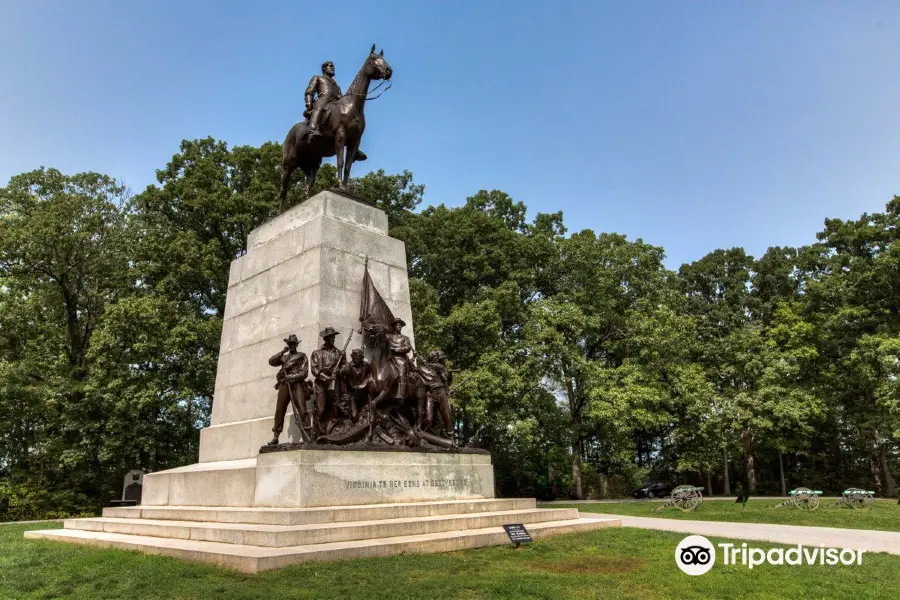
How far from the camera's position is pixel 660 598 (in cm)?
621

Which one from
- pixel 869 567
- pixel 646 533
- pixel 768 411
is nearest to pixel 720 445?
pixel 768 411

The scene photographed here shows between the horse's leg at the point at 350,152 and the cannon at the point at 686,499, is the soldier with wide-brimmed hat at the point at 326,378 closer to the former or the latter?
the horse's leg at the point at 350,152

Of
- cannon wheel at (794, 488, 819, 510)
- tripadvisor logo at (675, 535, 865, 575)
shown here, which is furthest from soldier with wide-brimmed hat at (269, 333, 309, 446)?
cannon wheel at (794, 488, 819, 510)

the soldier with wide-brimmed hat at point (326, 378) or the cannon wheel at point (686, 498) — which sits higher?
the soldier with wide-brimmed hat at point (326, 378)

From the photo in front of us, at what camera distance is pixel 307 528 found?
8.38 m

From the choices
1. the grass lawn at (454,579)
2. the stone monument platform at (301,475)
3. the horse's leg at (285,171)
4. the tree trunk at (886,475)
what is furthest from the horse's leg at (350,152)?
the tree trunk at (886,475)

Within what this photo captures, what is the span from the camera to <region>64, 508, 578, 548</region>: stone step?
813cm

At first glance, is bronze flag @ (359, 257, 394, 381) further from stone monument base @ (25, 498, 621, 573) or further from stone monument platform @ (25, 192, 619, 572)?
stone monument base @ (25, 498, 621, 573)

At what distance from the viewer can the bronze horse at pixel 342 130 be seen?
47.7ft

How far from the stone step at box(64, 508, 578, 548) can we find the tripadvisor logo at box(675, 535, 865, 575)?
288cm

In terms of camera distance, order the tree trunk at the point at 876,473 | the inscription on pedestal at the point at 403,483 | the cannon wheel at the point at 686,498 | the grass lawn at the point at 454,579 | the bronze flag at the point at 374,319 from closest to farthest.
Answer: the grass lawn at the point at 454,579
the inscription on pedestal at the point at 403,483
the bronze flag at the point at 374,319
the cannon wheel at the point at 686,498
the tree trunk at the point at 876,473

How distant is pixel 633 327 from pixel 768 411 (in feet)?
27.7

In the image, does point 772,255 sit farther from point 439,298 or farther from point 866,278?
point 439,298

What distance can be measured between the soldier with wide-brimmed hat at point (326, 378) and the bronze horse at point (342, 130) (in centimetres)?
469
